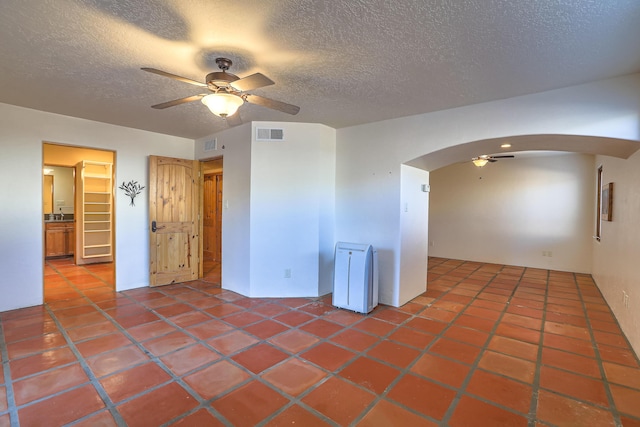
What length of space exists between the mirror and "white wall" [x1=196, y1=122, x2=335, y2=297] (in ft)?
20.6

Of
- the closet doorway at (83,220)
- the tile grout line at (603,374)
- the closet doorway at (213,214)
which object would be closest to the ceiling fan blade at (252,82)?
the tile grout line at (603,374)

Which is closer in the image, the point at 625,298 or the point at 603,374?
the point at 603,374

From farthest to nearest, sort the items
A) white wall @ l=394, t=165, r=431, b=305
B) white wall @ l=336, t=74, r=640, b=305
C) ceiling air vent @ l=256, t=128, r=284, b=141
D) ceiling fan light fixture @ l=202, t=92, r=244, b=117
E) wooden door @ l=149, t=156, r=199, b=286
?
1. wooden door @ l=149, t=156, r=199, b=286
2. ceiling air vent @ l=256, t=128, r=284, b=141
3. white wall @ l=394, t=165, r=431, b=305
4. white wall @ l=336, t=74, r=640, b=305
5. ceiling fan light fixture @ l=202, t=92, r=244, b=117

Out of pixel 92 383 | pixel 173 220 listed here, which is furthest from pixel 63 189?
pixel 92 383

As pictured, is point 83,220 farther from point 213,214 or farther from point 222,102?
point 222,102

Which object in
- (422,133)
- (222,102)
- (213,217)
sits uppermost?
(422,133)

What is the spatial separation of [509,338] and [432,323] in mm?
732

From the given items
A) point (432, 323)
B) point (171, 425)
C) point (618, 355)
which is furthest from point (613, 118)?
point (171, 425)

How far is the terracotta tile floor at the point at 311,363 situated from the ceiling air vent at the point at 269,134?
225 centimetres

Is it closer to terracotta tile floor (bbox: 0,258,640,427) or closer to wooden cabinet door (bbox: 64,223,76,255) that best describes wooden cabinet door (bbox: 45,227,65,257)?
wooden cabinet door (bbox: 64,223,76,255)

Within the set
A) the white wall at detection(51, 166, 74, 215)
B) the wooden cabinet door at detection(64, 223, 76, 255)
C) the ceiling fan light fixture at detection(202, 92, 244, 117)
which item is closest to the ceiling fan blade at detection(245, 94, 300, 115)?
the ceiling fan light fixture at detection(202, 92, 244, 117)

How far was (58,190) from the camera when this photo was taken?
763 cm

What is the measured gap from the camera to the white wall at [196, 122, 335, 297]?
13.6 ft

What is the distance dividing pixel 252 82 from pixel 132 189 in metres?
3.57
